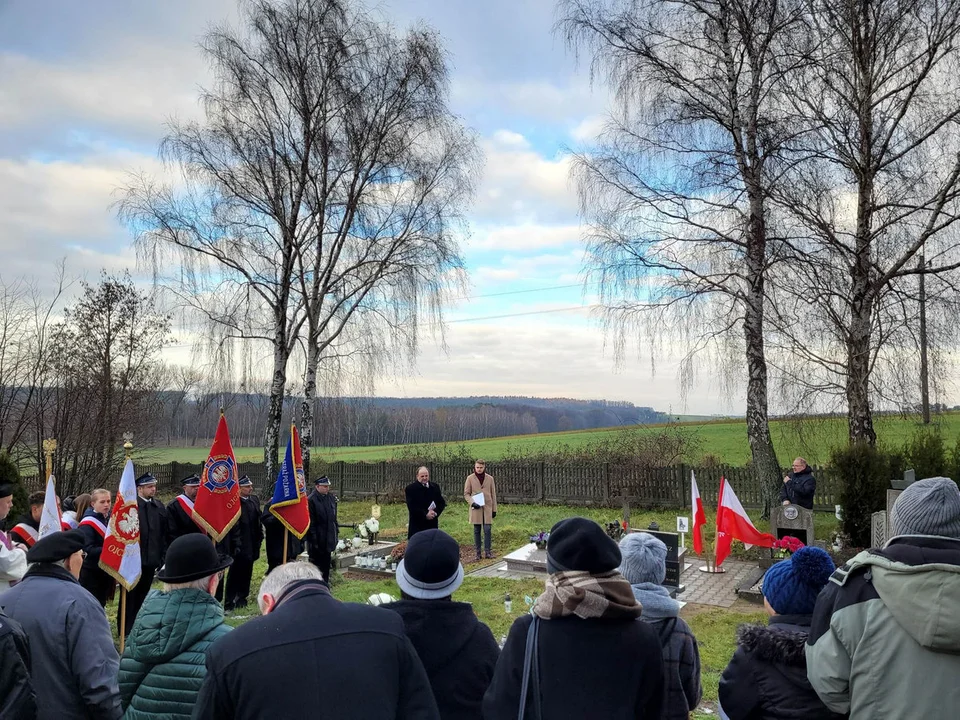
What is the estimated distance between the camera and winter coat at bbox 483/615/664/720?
7.20 ft

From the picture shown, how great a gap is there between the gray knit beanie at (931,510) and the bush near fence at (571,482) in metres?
10.4

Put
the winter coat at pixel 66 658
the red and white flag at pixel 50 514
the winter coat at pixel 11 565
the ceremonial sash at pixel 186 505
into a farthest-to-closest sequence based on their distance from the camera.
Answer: the ceremonial sash at pixel 186 505 → the red and white flag at pixel 50 514 → the winter coat at pixel 11 565 → the winter coat at pixel 66 658

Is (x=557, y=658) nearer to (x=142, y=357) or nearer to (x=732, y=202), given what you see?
(x=732, y=202)

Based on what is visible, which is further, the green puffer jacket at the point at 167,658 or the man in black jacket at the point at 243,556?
the man in black jacket at the point at 243,556

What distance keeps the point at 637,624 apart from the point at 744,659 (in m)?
0.48

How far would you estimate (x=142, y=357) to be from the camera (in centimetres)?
1769

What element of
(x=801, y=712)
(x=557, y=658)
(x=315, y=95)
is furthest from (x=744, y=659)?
(x=315, y=95)

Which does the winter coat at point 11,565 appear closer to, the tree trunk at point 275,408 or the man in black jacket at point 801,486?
the man in black jacket at point 801,486

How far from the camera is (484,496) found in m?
11.6

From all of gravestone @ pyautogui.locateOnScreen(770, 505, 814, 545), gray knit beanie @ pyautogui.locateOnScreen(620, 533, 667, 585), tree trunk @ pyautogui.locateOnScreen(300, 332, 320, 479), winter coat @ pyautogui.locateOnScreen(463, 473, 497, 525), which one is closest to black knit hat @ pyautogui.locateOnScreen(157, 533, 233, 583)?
gray knit beanie @ pyautogui.locateOnScreen(620, 533, 667, 585)

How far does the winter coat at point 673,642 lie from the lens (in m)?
2.61

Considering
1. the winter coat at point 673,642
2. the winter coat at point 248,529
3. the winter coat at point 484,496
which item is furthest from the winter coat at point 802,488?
the winter coat at point 673,642

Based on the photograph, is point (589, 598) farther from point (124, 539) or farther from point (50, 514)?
point (50, 514)

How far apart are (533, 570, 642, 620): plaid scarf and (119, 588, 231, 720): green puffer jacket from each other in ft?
4.35
